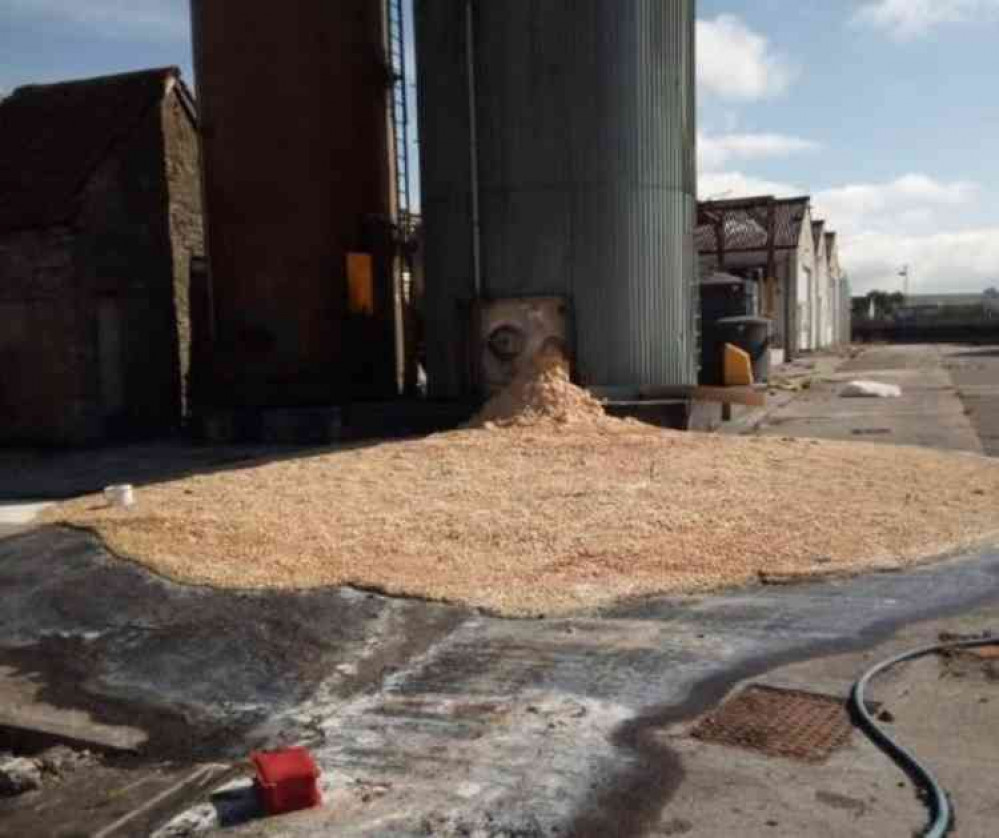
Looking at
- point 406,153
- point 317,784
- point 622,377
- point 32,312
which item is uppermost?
point 406,153

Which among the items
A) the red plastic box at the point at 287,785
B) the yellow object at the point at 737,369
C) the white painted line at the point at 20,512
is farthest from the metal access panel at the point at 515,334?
the red plastic box at the point at 287,785

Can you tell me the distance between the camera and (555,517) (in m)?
9.46

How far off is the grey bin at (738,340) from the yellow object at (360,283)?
855 cm

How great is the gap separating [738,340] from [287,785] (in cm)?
2204

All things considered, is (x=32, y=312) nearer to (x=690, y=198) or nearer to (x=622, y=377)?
(x=622, y=377)

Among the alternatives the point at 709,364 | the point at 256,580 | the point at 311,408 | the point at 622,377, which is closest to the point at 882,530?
the point at 256,580

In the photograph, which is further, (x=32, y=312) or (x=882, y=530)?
(x=32, y=312)

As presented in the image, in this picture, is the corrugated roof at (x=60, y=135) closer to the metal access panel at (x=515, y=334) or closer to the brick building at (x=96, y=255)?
the brick building at (x=96, y=255)

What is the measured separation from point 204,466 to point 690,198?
27.3ft

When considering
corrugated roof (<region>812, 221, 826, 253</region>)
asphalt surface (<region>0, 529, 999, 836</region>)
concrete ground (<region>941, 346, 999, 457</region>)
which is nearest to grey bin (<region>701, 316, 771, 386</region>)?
concrete ground (<region>941, 346, 999, 457</region>)

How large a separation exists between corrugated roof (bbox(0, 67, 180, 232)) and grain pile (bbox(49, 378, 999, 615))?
7.69 metres

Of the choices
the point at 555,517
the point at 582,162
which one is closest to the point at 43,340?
the point at 582,162

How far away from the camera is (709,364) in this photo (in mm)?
24297

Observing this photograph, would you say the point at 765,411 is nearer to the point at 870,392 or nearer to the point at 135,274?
the point at 870,392
